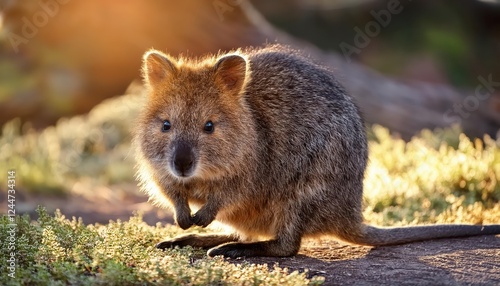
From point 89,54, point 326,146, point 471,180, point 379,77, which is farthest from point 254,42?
point 326,146

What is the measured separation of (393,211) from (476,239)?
1775mm

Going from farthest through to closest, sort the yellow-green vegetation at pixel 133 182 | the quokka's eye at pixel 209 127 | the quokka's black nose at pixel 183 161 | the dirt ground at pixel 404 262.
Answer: the quokka's eye at pixel 209 127
the quokka's black nose at pixel 183 161
the dirt ground at pixel 404 262
the yellow-green vegetation at pixel 133 182

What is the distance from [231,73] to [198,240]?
1.58 meters

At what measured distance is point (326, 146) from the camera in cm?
668

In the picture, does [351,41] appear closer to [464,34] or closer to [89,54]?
[464,34]

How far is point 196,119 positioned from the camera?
244 inches

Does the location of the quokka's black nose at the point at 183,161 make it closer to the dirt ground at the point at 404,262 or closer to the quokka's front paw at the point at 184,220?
the quokka's front paw at the point at 184,220

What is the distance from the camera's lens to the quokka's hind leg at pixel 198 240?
662 centimetres

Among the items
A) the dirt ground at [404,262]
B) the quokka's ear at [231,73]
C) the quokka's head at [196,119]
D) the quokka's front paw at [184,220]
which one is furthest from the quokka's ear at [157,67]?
the dirt ground at [404,262]

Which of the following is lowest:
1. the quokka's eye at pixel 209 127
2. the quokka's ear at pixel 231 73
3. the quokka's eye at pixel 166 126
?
the quokka's eye at pixel 209 127

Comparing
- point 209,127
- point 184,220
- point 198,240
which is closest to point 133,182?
point 198,240

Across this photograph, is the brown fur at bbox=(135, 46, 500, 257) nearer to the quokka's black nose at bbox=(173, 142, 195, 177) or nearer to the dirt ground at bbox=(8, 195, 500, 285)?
the quokka's black nose at bbox=(173, 142, 195, 177)

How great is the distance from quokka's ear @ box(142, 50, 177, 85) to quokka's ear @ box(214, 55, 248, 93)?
403mm

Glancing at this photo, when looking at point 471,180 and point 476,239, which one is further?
point 471,180
